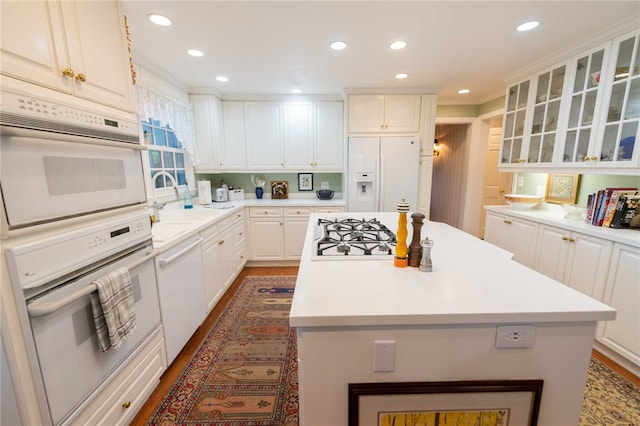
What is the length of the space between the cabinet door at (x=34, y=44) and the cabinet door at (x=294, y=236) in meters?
2.71

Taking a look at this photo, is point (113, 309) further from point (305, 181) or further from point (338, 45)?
point (305, 181)

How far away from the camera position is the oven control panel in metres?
0.87

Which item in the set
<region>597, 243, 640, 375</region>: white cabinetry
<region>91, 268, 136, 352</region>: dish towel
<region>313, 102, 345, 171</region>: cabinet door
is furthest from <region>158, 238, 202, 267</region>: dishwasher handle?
<region>597, 243, 640, 375</region>: white cabinetry

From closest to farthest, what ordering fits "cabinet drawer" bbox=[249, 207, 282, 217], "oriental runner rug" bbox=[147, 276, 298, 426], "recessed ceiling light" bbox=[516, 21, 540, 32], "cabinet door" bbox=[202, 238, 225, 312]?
1. "oriental runner rug" bbox=[147, 276, 298, 426]
2. "recessed ceiling light" bbox=[516, 21, 540, 32]
3. "cabinet door" bbox=[202, 238, 225, 312]
4. "cabinet drawer" bbox=[249, 207, 282, 217]

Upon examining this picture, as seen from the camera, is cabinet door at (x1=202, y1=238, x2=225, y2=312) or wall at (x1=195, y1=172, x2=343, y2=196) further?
wall at (x1=195, y1=172, x2=343, y2=196)

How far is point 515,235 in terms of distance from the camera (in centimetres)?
263

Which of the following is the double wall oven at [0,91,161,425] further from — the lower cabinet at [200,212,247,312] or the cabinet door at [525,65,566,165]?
the cabinet door at [525,65,566,165]

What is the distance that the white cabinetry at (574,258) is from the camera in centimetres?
187

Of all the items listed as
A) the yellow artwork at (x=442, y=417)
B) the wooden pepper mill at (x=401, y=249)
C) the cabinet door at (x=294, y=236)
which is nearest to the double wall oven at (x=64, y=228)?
the yellow artwork at (x=442, y=417)

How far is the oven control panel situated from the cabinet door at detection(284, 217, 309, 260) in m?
2.28

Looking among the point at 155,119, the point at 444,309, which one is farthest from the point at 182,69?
the point at 444,309

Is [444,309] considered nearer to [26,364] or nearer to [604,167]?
[26,364]

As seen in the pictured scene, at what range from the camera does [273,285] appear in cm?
315

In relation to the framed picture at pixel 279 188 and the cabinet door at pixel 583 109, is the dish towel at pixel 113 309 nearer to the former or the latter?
the framed picture at pixel 279 188
